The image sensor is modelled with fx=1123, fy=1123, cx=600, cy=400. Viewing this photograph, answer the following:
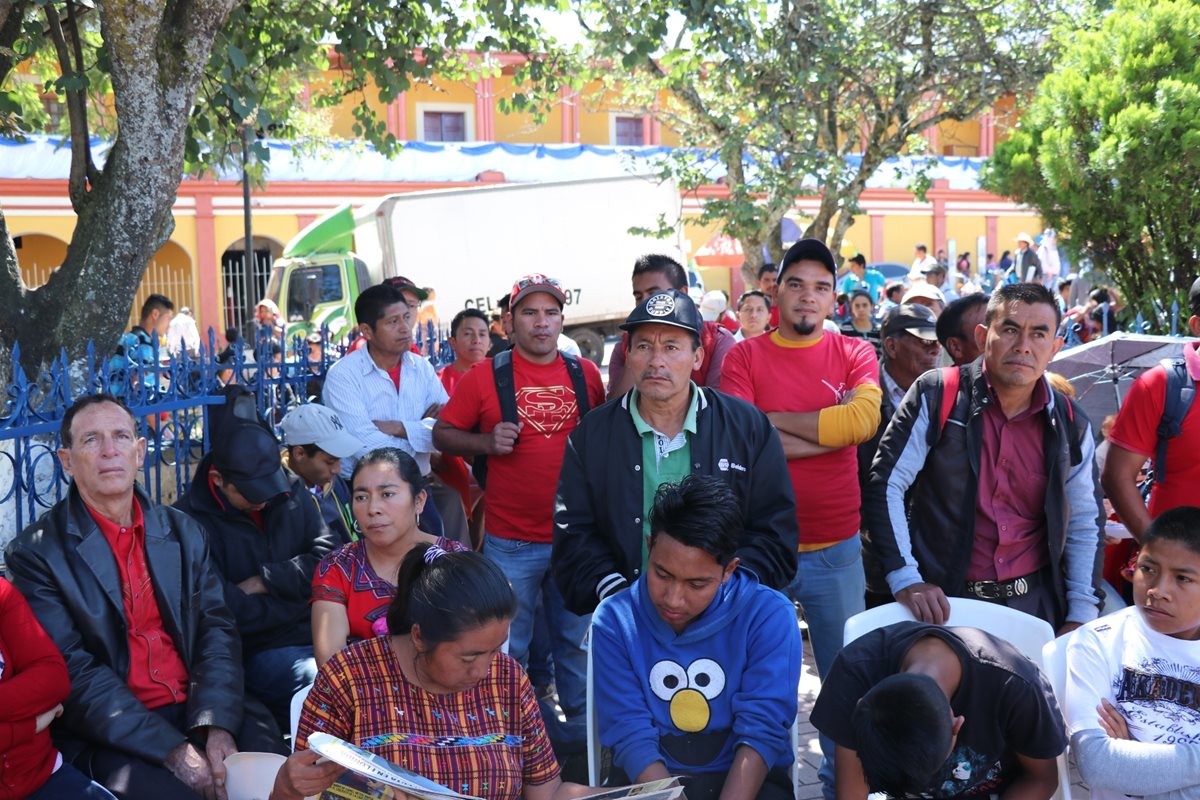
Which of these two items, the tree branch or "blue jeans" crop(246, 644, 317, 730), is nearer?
"blue jeans" crop(246, 644, 317, 730)

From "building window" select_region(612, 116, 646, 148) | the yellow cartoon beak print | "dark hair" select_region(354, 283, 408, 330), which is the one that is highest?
"building window" select_region(612, 116, 646, 148)

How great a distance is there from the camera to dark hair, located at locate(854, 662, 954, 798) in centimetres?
244

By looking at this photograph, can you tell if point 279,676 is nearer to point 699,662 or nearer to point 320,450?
point 320,450

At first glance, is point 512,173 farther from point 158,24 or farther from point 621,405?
point 621,405

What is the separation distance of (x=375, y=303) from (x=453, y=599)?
3086 millimetres

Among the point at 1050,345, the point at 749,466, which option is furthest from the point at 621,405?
the point at 1050,345

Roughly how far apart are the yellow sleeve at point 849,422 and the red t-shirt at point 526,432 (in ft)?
3.50

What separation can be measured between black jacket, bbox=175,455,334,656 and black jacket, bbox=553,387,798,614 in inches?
42.4

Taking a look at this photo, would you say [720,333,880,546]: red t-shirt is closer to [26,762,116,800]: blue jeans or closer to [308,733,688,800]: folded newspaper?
[308,733,688,800]: folded newspaper

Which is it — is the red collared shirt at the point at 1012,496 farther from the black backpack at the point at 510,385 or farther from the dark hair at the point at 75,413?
the dark hair at the point at 75,413

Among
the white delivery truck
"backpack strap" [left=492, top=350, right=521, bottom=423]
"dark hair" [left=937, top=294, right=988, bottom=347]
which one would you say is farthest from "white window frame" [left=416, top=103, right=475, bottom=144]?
"dark hair" [left=937, top=294, right=988, bottom=347]

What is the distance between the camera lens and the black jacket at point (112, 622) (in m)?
3.32

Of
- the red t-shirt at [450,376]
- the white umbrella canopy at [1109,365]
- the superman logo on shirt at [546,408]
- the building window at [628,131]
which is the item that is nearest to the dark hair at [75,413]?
the superman logo on shirt at [546,408]

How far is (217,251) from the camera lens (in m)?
24.0
